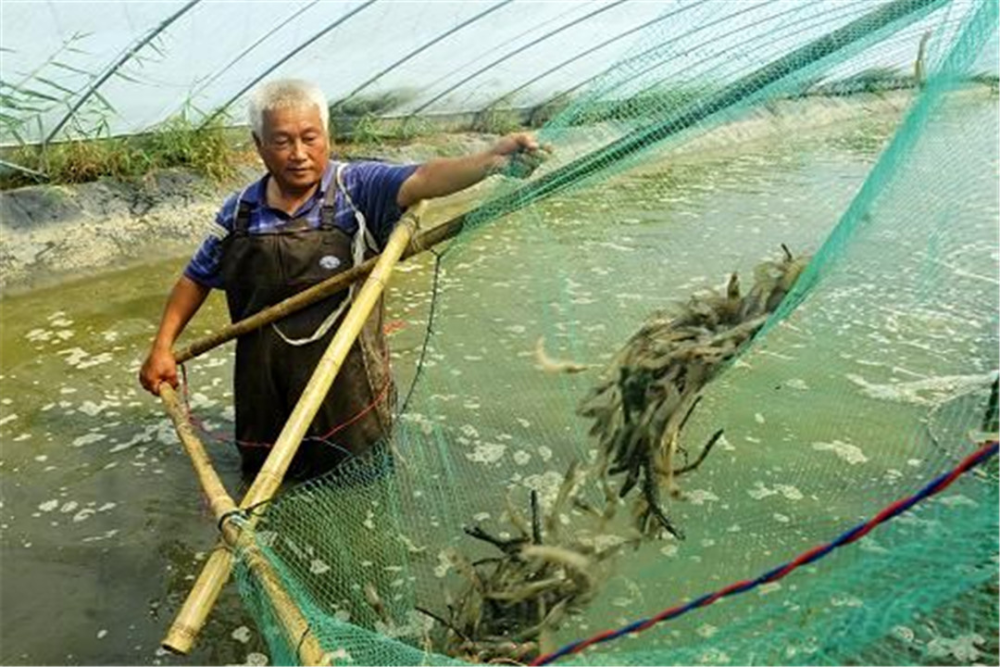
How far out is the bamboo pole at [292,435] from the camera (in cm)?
197

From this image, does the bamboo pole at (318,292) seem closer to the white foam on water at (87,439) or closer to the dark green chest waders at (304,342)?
the dark green chest waders at (304,342)

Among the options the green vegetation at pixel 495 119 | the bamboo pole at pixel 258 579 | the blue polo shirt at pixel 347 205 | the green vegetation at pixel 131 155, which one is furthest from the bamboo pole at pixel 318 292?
the green vegetation at pixel 495 119

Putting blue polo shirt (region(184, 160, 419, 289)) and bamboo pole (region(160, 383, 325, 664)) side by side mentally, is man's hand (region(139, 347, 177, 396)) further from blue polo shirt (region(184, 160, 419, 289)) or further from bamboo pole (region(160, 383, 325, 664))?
bamboo pole (region(160, 383, 325, 664))

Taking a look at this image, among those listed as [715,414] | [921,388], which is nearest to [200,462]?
[715,414]

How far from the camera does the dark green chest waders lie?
10.7 feet

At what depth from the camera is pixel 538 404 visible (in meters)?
3.48

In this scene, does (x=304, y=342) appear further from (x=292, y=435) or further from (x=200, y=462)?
(x=292, y=435)

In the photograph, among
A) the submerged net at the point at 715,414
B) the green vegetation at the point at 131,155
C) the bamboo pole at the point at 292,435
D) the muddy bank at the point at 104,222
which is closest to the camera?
the submerged net at the point at 715,414

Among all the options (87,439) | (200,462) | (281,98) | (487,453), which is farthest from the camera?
(87,439)

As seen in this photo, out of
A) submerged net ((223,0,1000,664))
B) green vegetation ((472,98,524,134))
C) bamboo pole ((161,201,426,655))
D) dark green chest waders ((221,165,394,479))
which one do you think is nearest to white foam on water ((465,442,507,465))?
submerged net ((223,0,1000,664))

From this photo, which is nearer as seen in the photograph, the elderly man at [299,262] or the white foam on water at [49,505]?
the elderly man at [299,262]

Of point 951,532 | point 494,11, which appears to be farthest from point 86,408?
point 494,11

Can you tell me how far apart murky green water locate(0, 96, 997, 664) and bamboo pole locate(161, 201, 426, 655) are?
0.26 m

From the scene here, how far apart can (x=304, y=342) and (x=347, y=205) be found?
18.9 inches
